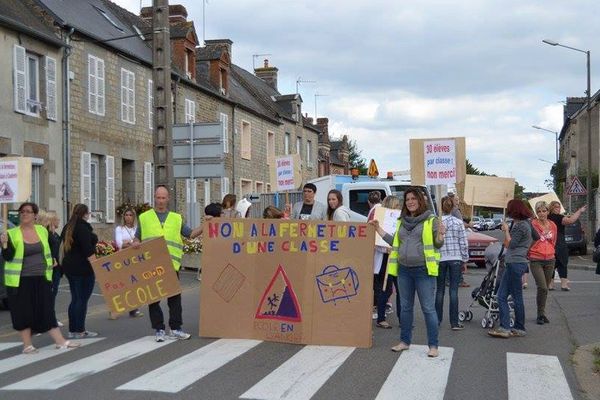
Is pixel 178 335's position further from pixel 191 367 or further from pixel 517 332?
pixel 517 332

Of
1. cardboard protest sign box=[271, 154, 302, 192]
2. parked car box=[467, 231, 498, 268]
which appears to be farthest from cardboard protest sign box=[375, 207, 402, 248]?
parked car box=[467, 231, 498, 268]

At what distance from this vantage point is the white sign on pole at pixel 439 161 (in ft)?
37.3

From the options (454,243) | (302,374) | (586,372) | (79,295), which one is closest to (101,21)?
(79,295)

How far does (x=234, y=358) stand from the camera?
8430 millimetres

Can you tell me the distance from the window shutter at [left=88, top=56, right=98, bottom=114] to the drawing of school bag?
16.4m

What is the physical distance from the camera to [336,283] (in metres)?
9.20

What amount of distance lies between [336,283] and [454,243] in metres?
2.08

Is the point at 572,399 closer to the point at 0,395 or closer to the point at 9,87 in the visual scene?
the point at 0,395

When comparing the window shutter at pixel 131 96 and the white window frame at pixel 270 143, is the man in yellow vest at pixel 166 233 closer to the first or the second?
the window shutter at pixel 131 96

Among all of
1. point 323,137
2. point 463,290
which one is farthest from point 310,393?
point 323,137

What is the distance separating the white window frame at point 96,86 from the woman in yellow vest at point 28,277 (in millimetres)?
15473

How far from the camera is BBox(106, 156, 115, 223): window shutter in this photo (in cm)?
2492

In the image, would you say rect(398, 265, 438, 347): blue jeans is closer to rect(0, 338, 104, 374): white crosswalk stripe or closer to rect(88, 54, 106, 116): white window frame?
rect(0, 338, 104, 374): white crosswalk stripe

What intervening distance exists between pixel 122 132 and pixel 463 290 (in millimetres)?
14216
